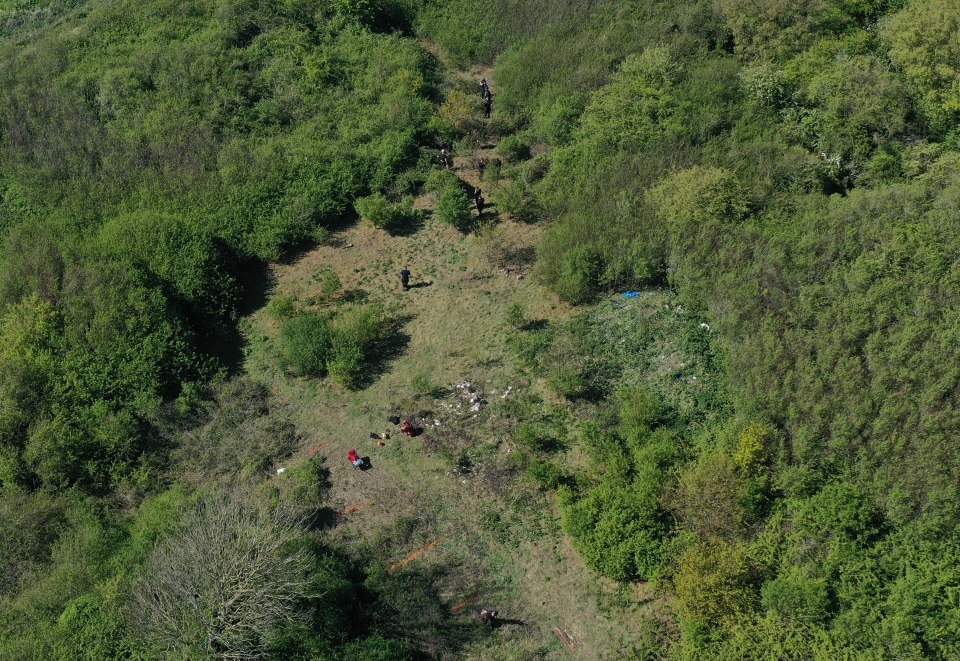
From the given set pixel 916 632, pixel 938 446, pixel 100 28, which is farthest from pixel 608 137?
pixel 100 28

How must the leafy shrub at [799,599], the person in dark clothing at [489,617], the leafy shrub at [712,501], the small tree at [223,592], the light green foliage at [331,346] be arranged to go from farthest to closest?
the light green foliage at [331,346] < the leafy shrub at [712,501] < the person in dark clothing at [489,617] < the leafy shrub at [799,599] < the small tree at [223,592]

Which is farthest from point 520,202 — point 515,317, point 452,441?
point 452,441

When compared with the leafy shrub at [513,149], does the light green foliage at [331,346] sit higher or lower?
lower

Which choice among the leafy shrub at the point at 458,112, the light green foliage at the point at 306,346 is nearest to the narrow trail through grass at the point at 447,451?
the light green foliage at the point at 306,346

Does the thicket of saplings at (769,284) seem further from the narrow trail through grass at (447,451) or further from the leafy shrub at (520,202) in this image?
the narrow trail through grass at (447,451)

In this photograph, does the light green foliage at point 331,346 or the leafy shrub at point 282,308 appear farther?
the leafy shrub at point 282,308

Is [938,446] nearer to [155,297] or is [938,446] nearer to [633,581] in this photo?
[633,581]

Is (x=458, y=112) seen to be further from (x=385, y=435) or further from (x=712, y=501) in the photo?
(x=712, y=501)
